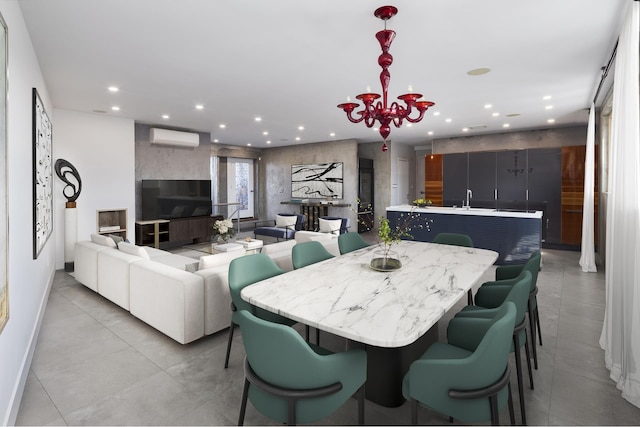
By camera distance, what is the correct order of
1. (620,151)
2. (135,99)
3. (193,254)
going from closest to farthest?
(620,151) → (135,99) → (193,254)

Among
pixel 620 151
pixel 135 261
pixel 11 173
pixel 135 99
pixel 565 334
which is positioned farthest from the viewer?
pixel 135 99

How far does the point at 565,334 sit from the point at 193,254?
6003 millimetres

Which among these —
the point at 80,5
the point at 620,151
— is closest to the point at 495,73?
the point at 620,151

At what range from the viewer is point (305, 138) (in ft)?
30.7

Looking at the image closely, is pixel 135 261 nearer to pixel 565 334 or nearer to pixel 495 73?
pixel 565 334

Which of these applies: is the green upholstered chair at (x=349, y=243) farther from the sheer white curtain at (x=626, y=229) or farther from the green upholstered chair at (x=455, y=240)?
the sheer white curtain at (x=626, y=229)

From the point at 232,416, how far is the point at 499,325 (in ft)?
5.16

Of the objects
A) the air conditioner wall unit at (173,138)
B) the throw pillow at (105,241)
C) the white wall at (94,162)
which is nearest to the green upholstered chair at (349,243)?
the throw pillow at (105,241)

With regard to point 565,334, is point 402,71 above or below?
above

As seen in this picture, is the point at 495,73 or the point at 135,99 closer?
the point at 495,73

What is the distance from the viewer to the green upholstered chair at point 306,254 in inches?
119

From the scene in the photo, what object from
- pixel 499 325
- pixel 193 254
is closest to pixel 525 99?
pixel 499 325

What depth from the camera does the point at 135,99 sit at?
16.9 feet

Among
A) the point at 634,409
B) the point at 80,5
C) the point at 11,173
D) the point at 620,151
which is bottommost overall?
the point at 634,409
